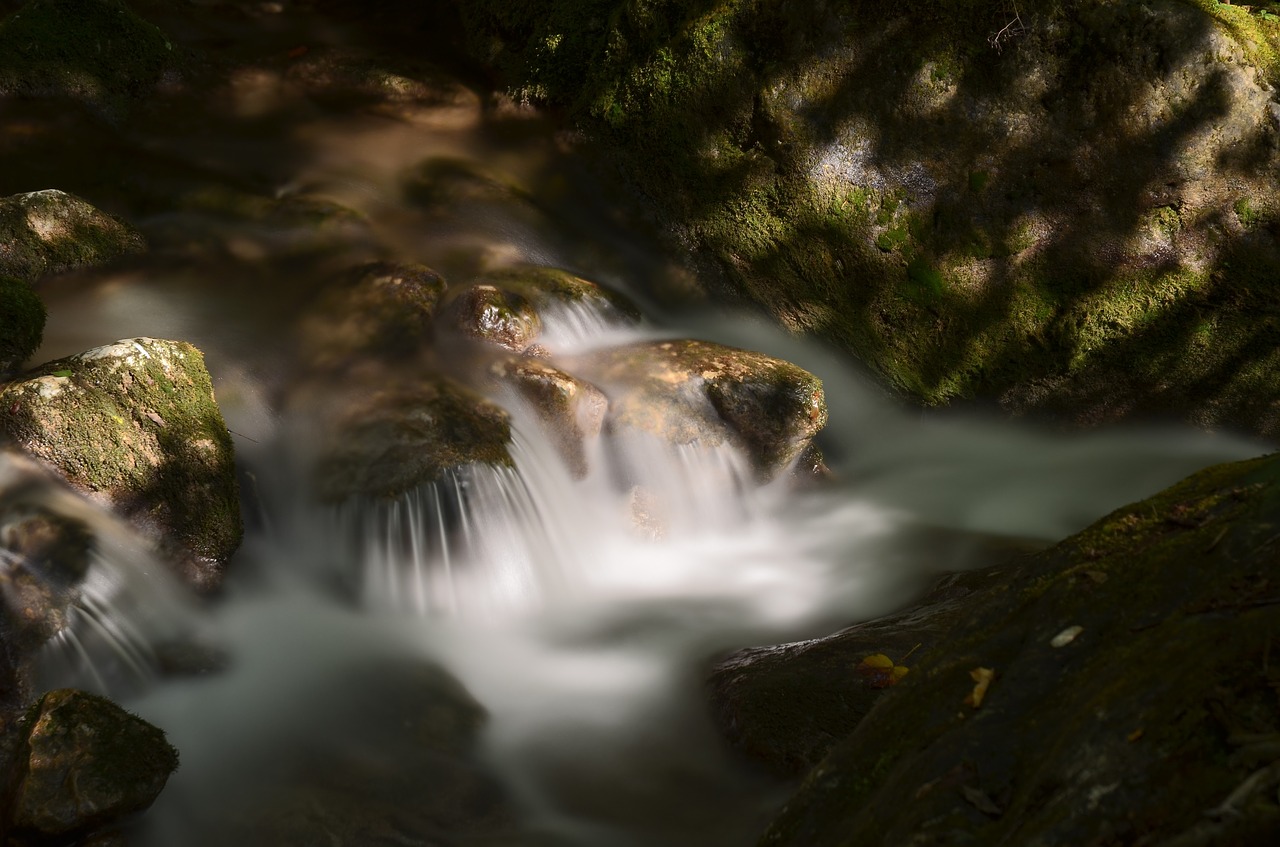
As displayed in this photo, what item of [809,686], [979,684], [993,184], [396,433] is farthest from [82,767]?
[993,184]

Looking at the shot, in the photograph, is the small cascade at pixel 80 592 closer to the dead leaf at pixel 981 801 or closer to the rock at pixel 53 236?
the rock at pixel 53 236

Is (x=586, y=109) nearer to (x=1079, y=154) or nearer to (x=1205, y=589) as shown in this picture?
(x=1079, y=154)

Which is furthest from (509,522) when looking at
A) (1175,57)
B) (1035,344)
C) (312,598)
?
(1175,57)

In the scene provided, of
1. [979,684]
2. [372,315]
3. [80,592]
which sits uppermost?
[372,315]

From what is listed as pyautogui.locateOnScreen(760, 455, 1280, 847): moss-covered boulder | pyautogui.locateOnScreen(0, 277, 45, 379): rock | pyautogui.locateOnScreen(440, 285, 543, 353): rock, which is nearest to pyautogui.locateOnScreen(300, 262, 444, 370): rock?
pyautogui.locateOnScreen(440, 285, 543, 353): rock

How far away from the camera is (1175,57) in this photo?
673 centimetres

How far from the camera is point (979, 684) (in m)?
2.07

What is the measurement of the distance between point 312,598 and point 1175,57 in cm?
654

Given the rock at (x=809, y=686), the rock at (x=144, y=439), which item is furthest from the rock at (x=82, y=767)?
the rock at (x=809, y=686)

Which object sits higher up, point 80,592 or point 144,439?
point 144,439

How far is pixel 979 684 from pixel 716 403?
4.96m

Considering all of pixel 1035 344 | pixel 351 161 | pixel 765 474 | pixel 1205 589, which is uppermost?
pixel 351 161

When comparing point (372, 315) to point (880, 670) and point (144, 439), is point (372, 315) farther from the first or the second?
point (880, 670)

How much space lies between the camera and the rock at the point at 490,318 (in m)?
6.91
